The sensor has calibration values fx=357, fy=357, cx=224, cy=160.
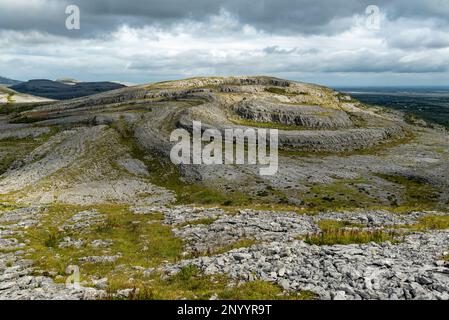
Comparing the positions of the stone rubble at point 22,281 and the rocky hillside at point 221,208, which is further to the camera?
the rocky hillside at point 221,208

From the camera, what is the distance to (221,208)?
4681cm

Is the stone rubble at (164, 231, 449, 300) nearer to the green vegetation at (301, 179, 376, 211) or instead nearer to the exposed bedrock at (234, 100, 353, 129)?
the green vegetation at (301, 179, 376, 211)

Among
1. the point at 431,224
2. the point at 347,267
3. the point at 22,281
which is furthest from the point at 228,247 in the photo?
the point at 431,224

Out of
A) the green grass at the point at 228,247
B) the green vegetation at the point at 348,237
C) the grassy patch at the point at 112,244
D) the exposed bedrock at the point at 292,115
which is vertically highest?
the exposed bedrock at the point at 292,115

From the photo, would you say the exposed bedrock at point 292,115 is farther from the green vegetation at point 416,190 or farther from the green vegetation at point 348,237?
the green vegetation at point 348,237

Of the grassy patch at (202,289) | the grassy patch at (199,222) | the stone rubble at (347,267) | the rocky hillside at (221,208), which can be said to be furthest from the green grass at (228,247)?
the grassy patch at (199,222)

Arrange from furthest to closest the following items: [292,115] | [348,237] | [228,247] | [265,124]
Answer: [292,115] → [265,124] → [228,247] → [348,237]

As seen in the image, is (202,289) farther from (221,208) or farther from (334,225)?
(221,208)

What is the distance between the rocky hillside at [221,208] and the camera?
2086 centimetres

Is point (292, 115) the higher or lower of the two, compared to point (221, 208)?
higher

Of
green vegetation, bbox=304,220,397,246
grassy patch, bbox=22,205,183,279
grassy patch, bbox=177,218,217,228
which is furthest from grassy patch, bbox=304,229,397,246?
grassy patch, bbox=177,218,217,228

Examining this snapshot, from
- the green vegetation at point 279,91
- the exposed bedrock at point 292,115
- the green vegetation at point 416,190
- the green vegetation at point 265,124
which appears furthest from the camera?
the green vegetation at point 279,91

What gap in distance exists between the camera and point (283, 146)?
96688 millimetres

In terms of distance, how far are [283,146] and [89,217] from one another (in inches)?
2482
